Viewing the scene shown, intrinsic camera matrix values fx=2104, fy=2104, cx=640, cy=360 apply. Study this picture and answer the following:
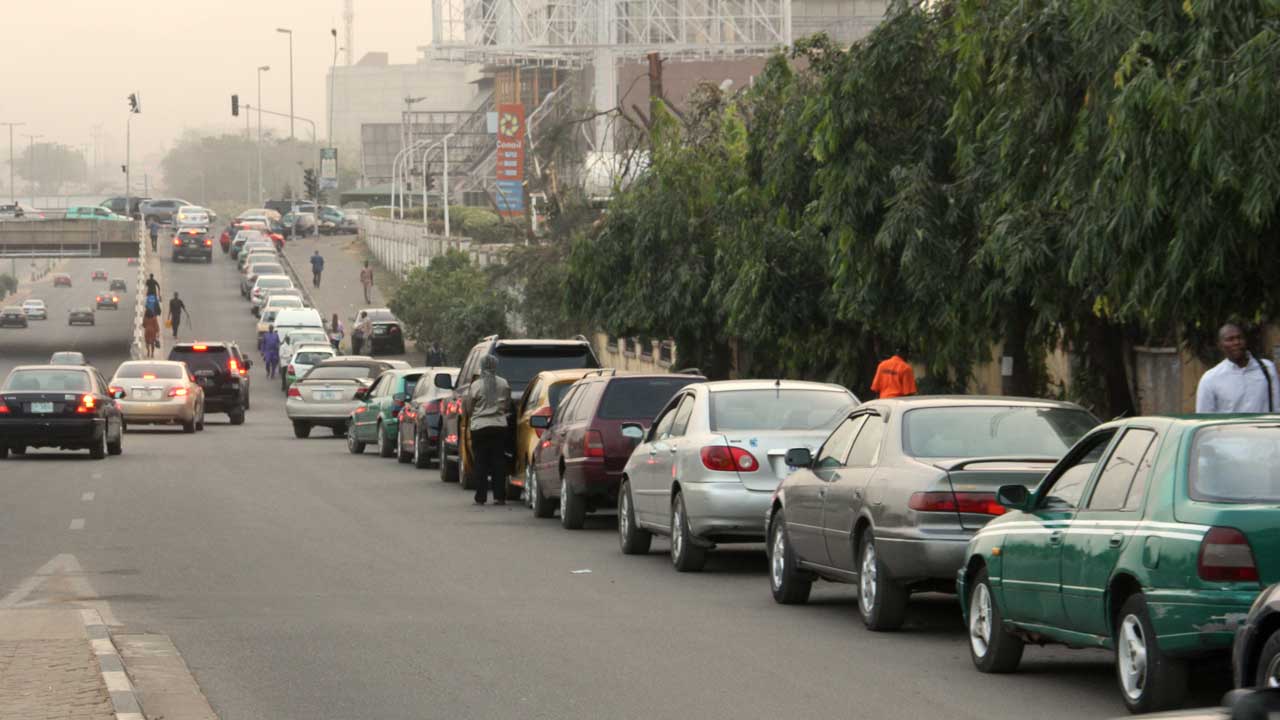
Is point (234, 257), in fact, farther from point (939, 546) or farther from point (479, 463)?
point (939, 546)

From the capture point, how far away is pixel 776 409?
54.9ft

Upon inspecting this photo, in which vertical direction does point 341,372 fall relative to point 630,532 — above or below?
above

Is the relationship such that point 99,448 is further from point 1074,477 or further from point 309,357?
point 309,357

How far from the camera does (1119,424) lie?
9.84 meters

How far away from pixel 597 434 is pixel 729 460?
415 cm

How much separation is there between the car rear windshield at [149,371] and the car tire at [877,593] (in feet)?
102

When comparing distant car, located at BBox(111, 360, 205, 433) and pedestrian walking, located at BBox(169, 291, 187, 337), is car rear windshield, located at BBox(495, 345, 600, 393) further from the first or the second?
pedestrian walking, located at BBox(169, 291, 187, 337)

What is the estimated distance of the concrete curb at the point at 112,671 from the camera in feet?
30.9

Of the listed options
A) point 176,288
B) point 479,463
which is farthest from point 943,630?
point 176,288

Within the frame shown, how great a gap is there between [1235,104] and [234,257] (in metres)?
117

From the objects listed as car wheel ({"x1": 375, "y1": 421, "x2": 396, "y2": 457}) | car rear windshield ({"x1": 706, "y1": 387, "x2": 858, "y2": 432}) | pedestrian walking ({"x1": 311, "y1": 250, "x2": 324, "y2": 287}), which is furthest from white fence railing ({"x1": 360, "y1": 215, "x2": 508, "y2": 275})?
car rear windshield ({"x1": 706, "y1": 387, "x2": 858, "y2": 432})

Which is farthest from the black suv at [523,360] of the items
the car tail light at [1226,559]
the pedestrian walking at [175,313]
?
the pedestrian walking at [175,313]

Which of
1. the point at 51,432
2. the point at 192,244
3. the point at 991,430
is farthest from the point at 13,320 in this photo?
the point at 991,430

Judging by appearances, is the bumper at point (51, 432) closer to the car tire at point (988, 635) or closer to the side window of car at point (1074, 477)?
the car tire at point (988, 635)
